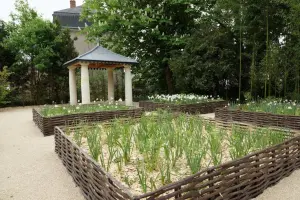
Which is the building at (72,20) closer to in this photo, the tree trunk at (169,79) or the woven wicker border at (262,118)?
the tree trunk at (169,79)

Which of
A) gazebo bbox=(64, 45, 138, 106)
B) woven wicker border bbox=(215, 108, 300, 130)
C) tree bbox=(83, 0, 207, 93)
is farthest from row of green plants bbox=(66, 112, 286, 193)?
tree bbox=(83, 0, 207, 93)

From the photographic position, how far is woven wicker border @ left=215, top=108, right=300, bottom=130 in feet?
17.1

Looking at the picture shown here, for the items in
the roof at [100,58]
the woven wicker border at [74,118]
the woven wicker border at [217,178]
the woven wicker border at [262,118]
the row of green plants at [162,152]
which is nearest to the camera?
the woven wicker border at [217,178]

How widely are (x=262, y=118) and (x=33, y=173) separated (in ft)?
16.6

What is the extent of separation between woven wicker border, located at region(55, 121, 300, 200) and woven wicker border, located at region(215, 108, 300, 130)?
2257mm

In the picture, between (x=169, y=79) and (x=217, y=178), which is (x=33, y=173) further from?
(x=169, y=79)

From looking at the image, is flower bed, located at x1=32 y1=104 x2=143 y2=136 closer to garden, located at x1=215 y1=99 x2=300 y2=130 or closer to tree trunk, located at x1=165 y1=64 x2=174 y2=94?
garden, located at x1=215 y1=99 x2=300 y2=130

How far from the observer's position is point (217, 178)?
2133 millimetres

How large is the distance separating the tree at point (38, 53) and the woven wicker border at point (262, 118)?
33.2ft

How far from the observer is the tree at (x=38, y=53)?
12852 mm

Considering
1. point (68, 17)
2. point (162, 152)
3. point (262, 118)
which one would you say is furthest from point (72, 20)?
point (162, 152)

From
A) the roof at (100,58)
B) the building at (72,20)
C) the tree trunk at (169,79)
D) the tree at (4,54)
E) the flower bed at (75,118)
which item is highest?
the building at (72,20)

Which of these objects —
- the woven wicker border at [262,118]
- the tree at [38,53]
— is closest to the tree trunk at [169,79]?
the tree at [38,53]

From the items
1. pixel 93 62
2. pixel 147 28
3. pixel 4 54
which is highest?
pixel 147 28
